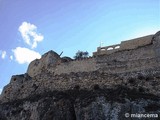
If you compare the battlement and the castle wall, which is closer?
the battlement

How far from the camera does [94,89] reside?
2231 centimetres

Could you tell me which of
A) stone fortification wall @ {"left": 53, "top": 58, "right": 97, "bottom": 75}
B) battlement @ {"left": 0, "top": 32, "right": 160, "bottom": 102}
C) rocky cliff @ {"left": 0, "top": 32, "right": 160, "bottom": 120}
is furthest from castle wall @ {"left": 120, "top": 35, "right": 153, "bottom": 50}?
stone fortification wall @ {"left": 53, "top": 58, "right": 97, "bottom": 75}

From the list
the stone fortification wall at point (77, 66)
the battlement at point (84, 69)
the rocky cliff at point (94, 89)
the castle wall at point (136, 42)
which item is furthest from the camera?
the castle wall at point (136, 42)

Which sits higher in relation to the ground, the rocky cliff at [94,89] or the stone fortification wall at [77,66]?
the stone fortification wall at [77,66]

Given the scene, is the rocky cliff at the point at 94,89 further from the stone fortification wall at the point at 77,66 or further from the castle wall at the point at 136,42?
the castle wall at the point at 136,42

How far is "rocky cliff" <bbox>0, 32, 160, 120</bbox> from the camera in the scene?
19203mm

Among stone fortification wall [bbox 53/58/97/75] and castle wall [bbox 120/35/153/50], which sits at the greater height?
castle wall [bbox 120/35/153/50]

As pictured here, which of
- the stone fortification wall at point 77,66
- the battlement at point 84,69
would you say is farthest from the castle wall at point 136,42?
the stone fortification wall at point 77,66

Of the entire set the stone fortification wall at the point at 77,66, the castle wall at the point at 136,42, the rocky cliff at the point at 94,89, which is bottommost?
the rocky cliff at the point at 94,89

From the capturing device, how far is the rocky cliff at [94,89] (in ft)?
63.0

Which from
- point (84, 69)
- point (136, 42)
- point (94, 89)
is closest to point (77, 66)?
point (84, 69)

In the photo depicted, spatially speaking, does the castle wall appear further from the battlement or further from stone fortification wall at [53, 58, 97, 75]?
stone fortification wall at [53, 58, 97, 75]

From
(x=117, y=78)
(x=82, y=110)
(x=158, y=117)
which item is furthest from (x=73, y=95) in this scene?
(x=158, y=117)

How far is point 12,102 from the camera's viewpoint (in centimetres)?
2767
